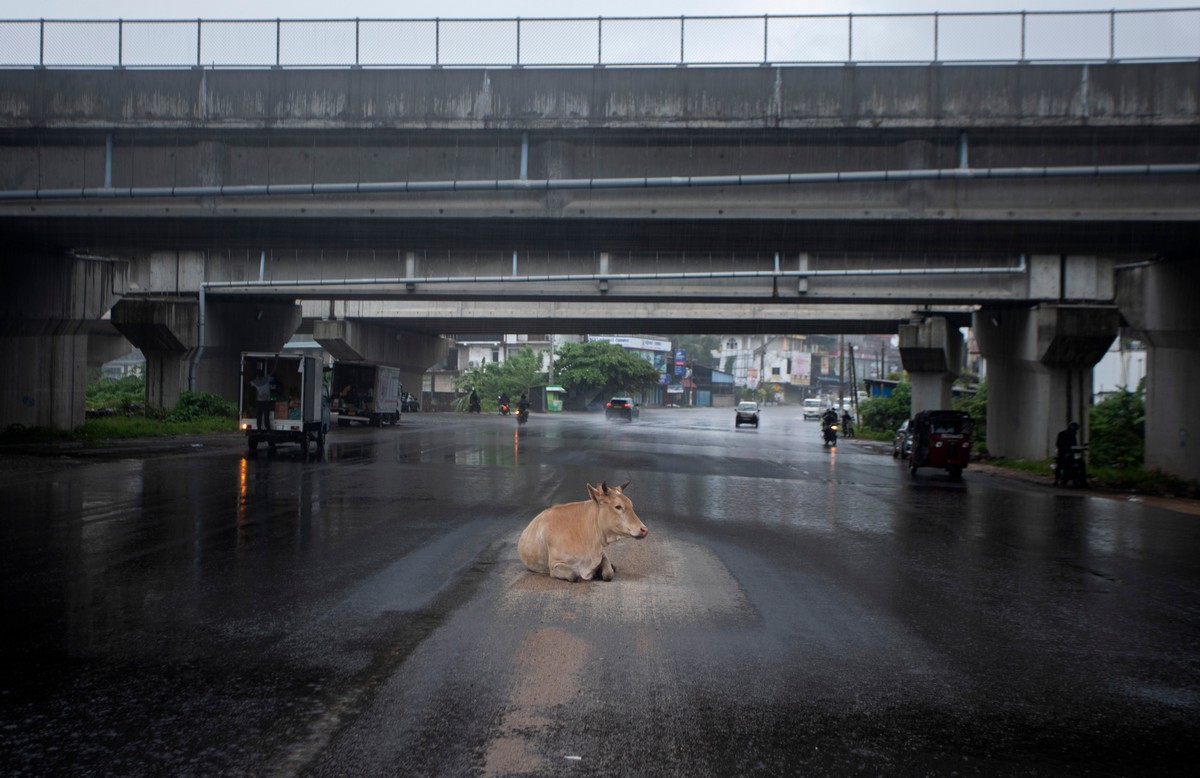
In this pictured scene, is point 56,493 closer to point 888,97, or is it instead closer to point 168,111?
point 168,111

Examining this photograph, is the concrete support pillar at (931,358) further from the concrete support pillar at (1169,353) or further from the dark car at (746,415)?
the dark car at (746,415)

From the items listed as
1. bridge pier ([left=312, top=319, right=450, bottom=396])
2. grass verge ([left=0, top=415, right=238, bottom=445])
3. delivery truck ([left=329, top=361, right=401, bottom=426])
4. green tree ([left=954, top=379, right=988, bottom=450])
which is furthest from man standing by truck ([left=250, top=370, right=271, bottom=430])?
green tree ([left=954, top=379, right=988, bottom=450])

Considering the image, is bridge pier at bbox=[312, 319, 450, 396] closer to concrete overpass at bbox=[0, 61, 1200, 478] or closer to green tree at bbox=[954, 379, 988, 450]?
concrete overpass at bbox=[0, 61, 1200, 478]

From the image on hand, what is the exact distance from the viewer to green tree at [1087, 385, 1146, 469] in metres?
28.2

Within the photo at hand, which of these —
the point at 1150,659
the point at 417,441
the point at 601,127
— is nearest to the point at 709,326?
the point at 417,441

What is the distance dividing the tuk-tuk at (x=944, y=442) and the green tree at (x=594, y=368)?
63635 mm

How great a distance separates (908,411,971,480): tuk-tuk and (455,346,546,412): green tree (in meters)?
57.5

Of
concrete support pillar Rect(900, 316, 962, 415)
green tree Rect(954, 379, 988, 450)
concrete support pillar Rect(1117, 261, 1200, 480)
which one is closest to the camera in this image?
concrete support pillar Rect(1117, 261, 1200, 480)

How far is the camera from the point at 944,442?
24625 millimetres

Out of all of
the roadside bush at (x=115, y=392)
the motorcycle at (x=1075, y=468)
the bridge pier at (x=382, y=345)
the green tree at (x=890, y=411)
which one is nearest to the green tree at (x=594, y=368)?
the bridge pier at (x=382, y=345)

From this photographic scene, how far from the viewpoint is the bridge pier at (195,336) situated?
34.2 m

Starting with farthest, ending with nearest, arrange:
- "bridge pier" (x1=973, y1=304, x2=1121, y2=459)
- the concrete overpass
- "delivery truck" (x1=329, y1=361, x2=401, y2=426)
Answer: "delivery truck" (x1=329, y1=361, x2=401, y2=426), "bridge pier" (x1=973, y1=304, x2=1121, y2=459), the concrete overpass

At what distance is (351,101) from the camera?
18078 millimetres

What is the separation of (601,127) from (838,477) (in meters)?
10.9
